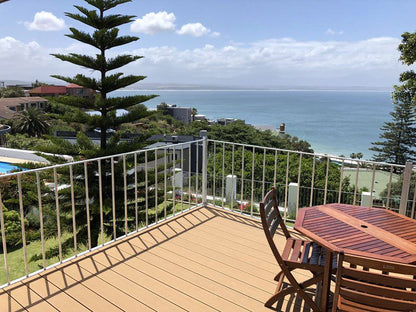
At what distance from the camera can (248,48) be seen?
389ft

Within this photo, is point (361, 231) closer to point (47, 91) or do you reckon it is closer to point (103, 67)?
point (103, 67)

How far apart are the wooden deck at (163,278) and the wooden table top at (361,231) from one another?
0.61 meters

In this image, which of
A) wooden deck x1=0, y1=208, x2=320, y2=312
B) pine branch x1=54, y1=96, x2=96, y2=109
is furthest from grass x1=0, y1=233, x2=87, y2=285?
wooden deck x1=0, y1=208, x2=320, y2=312

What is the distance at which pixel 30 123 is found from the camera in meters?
32.1

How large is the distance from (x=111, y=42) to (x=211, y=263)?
8.07 m

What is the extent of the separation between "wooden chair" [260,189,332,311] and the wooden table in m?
0.18

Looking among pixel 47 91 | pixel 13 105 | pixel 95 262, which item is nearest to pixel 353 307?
pixel 95 262

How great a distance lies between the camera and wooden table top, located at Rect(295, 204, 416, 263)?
1753 mm

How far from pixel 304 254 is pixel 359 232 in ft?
1.25

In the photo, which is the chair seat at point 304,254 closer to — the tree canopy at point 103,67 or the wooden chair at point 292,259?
the wooden chair at point 292,259

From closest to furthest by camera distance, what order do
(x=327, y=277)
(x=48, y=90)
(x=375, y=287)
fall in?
(x=375, y=287) → (x=327, y=277) → (x=48, y=90)

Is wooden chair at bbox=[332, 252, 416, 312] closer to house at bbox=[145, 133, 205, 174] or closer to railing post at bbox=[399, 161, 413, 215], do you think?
railing post at bbox=[399, 161, 413, 215]

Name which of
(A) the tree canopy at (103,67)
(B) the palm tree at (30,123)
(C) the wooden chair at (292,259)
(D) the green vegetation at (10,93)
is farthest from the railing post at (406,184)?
(D) the green vegetation at (10,93)

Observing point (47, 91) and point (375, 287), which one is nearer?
point (375, 287)
